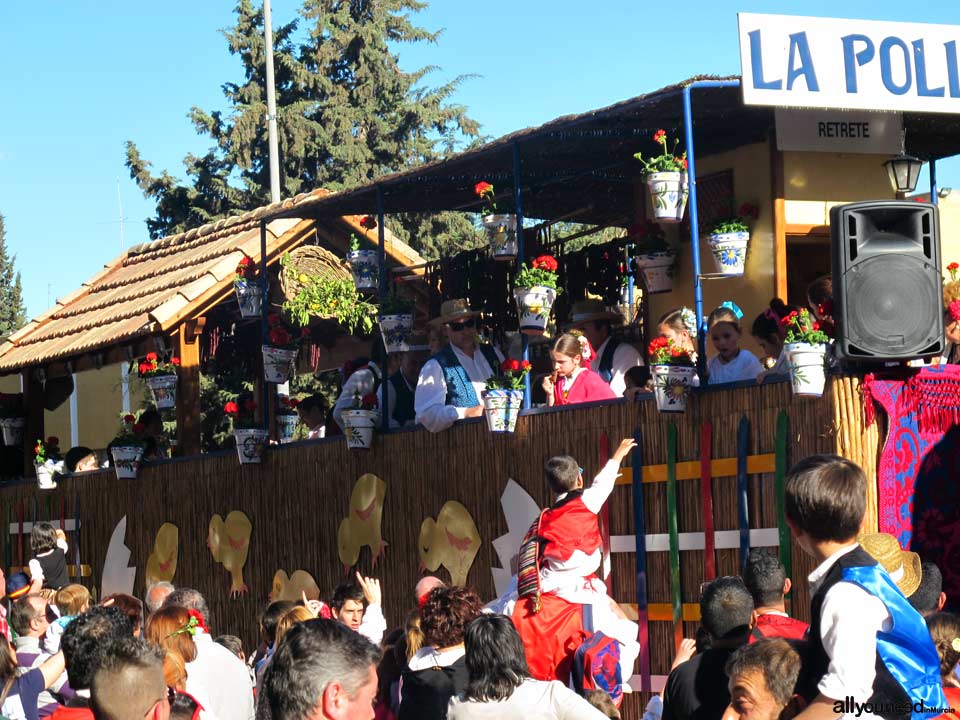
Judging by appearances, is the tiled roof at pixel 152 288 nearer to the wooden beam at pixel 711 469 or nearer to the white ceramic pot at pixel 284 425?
the white ceramic pot at pixel 284 425

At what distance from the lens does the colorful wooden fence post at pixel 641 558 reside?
33.2 feet

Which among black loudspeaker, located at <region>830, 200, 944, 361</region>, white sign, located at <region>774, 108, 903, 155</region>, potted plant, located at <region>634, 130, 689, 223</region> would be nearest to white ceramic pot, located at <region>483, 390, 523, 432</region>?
potted plant, located at <region>634, 130, 689, 223</region>

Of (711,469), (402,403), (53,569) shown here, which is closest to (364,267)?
(402,403)

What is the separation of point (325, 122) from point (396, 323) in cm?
2321

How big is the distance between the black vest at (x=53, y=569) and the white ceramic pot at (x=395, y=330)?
383 cm

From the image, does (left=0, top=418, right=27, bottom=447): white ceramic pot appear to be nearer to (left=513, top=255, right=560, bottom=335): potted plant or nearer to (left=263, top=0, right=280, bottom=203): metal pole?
(left=263, top=0, right=280, bottom=203): metal pole

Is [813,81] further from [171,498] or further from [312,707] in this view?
[171,498]

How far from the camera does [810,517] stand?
4.43m

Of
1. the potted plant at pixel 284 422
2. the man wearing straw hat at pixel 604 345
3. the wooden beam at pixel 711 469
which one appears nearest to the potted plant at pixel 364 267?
the potted plant at pixel 284 422

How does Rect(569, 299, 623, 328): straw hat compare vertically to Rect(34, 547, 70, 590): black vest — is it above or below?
above

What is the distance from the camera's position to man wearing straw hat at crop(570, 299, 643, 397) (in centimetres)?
1215

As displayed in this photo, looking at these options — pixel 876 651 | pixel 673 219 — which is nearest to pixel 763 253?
pixel 673 219

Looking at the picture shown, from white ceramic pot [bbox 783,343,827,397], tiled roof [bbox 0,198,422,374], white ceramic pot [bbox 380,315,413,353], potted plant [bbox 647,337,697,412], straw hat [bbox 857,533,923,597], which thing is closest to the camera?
straw hat [bbox 857,533,923,597]

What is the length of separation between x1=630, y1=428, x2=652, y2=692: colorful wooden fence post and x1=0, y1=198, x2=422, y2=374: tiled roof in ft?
21.2
